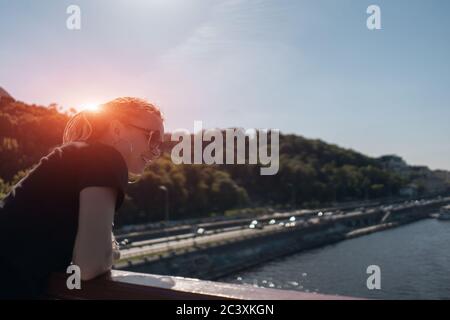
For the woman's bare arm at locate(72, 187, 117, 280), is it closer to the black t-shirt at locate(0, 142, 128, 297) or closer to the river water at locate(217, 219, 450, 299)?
the black t-shirt at locate(0, 142, 128, 297)

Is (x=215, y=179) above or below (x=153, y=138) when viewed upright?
below

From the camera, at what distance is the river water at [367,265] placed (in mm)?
23344

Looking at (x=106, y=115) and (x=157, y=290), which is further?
(x=106, y=115)

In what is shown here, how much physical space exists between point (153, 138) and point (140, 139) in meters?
0.05

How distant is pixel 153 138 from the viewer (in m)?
1.91

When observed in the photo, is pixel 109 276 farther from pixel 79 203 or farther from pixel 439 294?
pixel 439 294

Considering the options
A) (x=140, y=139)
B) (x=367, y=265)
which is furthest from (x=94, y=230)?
(x=367, y=265)

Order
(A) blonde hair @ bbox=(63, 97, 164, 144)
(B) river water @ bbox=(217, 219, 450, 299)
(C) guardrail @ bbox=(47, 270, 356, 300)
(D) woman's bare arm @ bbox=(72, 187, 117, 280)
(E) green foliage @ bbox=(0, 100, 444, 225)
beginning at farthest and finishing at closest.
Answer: (E) green foliage @ bbox=(0, 100, 444, 225)
(B) river water @ bbox=(217, 219, 450, 299)
(A) blonde hair @ bbox=(63, 97, 164, 144)
(D) woman's bare arm @ bbox=(72, 187, 117, 280)
(C) guardrail @ bbox=(47, 270, 356, 300)

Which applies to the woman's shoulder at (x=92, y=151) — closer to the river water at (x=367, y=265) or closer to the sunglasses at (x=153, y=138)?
the sunglasses at (x=153, y=138)

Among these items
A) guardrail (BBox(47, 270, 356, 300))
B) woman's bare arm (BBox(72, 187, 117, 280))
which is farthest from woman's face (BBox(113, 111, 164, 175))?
guardrail (BBox(47, 270, 356, 300))

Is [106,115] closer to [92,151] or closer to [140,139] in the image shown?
[140,139]

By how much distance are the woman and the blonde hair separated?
0.10 metres

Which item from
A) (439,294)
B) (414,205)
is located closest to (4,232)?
(439,294)

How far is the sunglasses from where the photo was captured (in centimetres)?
189
